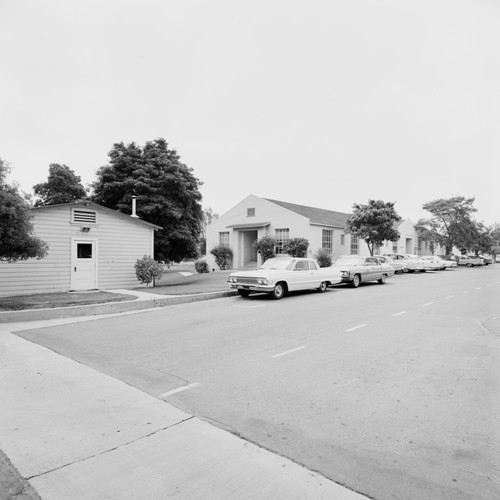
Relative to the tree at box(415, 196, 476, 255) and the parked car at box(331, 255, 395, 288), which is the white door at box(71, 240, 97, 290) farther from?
the tree at box(415, 196, 476, 255)

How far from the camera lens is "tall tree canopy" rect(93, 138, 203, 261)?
2298cm

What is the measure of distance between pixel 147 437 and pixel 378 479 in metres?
1.94

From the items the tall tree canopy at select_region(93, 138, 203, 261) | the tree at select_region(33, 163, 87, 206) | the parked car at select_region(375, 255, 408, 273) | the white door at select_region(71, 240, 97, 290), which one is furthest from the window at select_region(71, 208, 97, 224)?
the tree at select_region(33, 163, 87, 206)

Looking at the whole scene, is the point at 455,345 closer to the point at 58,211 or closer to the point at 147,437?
the point at 147,437

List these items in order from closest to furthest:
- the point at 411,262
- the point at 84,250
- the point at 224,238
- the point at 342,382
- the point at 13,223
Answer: the point at 342,382, the point at 13,223, the point at 84,250, the point at 411,262, the point at 224,238

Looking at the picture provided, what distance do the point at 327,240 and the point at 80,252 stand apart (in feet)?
69.4

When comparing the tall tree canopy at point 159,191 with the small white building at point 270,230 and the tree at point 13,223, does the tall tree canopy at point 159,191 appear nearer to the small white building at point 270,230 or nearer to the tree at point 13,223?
the small white building at point 270,230

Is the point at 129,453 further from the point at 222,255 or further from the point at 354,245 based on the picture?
the point at 354,245

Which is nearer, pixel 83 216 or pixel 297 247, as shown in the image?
pixel 83 216

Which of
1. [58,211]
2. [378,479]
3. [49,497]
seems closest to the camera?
[49,497]

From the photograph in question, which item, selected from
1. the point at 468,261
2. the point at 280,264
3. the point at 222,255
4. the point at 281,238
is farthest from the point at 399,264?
the point at 468,261

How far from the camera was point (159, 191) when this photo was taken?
2353 centimetres

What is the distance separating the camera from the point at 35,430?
3.43 meters

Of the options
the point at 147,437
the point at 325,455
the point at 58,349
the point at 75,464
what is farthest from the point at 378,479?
the point at 58,349
